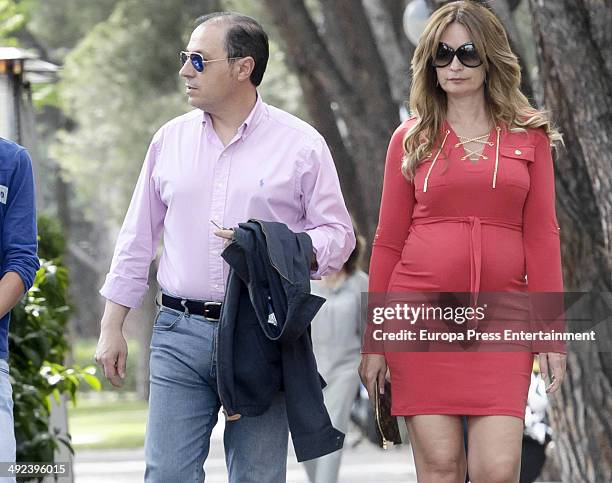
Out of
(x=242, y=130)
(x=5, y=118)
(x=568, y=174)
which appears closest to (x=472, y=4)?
(x=242, y=130)

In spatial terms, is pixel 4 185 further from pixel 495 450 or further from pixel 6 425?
pixel 495 450

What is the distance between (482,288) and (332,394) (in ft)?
14.7

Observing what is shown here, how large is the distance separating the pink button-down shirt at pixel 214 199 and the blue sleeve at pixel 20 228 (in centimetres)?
36

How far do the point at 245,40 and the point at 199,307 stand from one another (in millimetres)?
951

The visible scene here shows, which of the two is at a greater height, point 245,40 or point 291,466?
point 245,40

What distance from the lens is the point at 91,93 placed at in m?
30.0

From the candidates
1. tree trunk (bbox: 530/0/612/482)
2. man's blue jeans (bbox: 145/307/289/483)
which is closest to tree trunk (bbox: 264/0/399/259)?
tree trunk (bbox: 530/0/612/482)

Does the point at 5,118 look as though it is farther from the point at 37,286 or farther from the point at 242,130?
the point at 242,130

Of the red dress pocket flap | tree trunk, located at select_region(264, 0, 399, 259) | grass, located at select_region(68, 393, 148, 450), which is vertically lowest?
grass, located at select_region(68, 393, 148, 450)

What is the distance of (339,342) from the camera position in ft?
31.7

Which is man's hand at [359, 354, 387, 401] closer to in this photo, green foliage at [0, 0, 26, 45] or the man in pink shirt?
the man in pink shirt

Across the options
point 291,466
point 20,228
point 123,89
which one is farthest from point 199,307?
point 123,89

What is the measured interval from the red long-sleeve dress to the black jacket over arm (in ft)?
1.21

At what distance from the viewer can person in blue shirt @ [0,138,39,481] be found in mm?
4758
